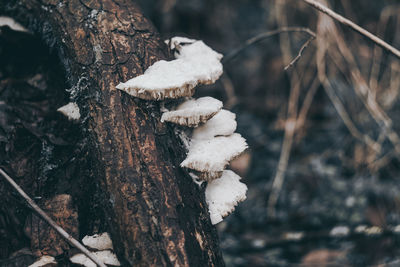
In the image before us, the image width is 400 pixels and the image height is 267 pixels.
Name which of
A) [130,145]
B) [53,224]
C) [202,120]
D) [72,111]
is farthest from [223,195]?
[72,111]

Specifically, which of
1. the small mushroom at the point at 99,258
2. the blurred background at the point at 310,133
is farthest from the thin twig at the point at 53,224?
the blurred background at the point at 310,133

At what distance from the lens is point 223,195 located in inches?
64.3

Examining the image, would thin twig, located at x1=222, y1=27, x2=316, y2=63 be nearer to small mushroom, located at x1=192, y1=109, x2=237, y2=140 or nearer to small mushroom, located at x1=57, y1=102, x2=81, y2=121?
small mushroom, located at x1=192, y1=109, x2=237, y2=140

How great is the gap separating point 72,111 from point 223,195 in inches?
37.5

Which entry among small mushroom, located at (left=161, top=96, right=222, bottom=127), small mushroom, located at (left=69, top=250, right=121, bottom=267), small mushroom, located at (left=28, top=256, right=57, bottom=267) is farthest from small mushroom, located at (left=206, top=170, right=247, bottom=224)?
small mushroom, located at (left=28, top=256, right=57, bottom=267)

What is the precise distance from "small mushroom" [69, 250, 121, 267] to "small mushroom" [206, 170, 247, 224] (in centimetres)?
49

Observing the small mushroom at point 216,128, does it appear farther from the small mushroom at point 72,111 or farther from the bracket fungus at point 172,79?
the small mushroom at point 72,111

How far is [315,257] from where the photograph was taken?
3.17 meters

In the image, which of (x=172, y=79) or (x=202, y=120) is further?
(x=202, y=120)

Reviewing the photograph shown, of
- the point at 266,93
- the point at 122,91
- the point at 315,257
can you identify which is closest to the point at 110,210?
the point at 122,91

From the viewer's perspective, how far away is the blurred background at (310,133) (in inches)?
128

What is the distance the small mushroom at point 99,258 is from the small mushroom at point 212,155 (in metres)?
0.53

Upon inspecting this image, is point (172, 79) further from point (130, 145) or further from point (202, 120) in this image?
point (130, 145)

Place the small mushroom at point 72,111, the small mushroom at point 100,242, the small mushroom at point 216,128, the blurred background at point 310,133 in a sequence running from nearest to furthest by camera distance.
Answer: the small mushroom at point 100,242 → the small mushroom at point 216,128 → the small mushroom at point 72,111 → the blurred background at point 310,133
